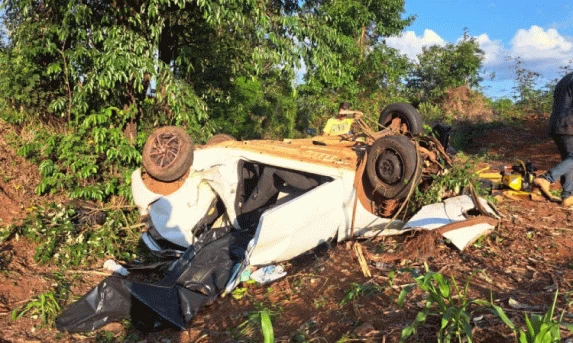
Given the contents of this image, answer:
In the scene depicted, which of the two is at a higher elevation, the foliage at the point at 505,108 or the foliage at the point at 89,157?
the foliage at the point at 505,108

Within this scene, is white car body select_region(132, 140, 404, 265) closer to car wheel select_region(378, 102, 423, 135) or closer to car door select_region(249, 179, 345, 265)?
car door select_region(249, 179, 345, 265)

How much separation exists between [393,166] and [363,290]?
1.38 meters

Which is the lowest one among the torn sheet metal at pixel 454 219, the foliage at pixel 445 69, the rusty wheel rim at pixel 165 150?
the torn sheet metal at pixel 454 219

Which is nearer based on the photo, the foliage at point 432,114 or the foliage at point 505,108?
the foliage at point 432,114

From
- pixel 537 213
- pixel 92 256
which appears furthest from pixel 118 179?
pixel 537 213

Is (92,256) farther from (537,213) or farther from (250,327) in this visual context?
(537,213)

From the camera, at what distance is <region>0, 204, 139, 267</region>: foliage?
228 inches

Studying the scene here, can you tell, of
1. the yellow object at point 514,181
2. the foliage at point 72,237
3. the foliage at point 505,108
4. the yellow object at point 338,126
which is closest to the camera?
the foliage at point 72,237

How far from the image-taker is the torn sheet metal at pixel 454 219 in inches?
Answer: 162

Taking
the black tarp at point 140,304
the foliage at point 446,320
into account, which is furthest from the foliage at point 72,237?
the foliage at point 446,320

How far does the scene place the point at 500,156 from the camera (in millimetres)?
13258

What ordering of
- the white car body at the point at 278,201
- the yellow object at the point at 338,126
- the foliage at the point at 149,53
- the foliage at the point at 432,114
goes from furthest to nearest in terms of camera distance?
the foliage at the point at 432,114 < the yellow object at the point at 338,126 < the foliage at the point at 149,53 < the white car body at the point at 278,201

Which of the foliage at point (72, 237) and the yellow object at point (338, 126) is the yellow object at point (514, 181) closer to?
the yellow object at point (338, 126)

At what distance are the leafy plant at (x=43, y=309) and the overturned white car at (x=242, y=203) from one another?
375mm
